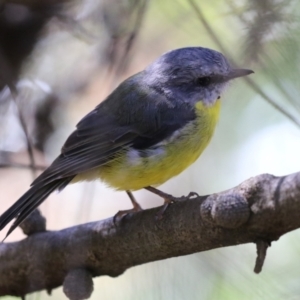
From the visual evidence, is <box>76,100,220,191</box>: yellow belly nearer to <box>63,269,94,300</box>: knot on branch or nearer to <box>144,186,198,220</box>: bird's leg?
<box>144,186,198,220</box>: bird's leg

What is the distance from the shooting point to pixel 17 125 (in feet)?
10.0

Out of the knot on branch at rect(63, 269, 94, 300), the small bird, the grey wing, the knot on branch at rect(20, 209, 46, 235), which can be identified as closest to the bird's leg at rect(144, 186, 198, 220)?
the small bird

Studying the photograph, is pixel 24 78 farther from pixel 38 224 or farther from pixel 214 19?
pixel 214 19

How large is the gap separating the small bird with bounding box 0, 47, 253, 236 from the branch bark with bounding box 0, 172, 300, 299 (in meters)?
0.23

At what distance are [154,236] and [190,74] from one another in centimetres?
101

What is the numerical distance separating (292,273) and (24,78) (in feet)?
5.56

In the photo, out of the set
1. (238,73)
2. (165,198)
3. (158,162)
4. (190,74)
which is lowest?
(165,198)

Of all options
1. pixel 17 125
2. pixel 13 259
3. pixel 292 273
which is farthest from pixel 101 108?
pixel 292 273

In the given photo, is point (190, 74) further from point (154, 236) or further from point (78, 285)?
point (78, 285)

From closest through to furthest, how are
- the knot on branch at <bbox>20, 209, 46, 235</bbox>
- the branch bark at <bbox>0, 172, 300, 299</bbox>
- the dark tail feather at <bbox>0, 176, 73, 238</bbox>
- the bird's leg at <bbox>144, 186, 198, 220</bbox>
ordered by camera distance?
the branch bark at <bbox>0, 172, 300, 299</bbox> → the bird's leg at <bbox>144, 186, 198, 220</bbox> → the dark tail feather at <bbox>0, 176, 73, 238</bbox> → the knot on branch at <bbox>20, 209, 46, 235</bbox>

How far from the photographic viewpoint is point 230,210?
6.03ft

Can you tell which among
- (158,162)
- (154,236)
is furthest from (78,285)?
(158,162)

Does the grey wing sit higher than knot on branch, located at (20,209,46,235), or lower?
higher

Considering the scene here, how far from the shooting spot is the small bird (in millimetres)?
2627
